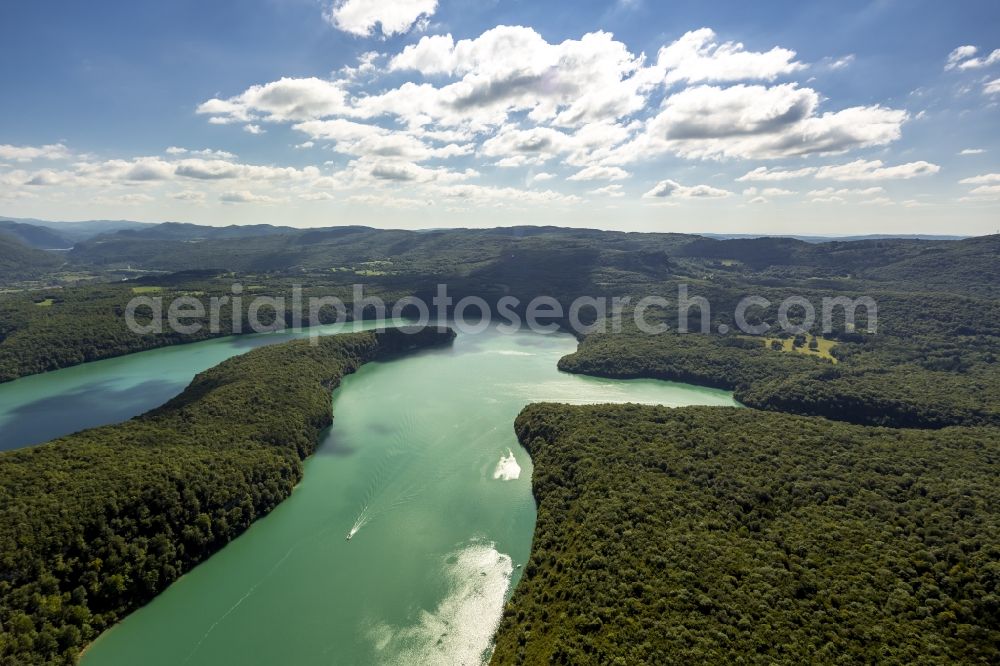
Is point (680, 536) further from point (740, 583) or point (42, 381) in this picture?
point (42, 381)

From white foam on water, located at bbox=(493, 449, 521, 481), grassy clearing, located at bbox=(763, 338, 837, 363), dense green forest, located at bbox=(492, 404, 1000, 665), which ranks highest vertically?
grassy clearing, located at bbox=(763, 338, 837, 363)

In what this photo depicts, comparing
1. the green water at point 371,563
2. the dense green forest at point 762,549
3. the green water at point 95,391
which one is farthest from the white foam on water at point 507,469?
the green water at point 95,391

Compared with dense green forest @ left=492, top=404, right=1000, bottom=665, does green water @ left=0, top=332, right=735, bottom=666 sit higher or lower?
lower

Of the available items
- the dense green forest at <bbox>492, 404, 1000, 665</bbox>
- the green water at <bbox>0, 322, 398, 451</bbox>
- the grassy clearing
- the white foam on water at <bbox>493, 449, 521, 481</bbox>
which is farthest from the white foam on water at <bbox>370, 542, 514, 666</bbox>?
the grassy clearing

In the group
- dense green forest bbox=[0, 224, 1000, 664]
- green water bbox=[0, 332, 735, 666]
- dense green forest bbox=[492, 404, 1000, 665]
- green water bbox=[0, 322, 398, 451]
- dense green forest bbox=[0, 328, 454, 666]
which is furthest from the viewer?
green water bbox=[0, 322, 398, 451]

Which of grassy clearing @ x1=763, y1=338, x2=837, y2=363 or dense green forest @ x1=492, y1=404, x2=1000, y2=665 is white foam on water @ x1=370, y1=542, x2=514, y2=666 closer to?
dense green forest @ x1=492, y1=404, x2=1000, y2=665

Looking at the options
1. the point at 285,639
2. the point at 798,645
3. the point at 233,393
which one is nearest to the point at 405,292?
the point at 233,393

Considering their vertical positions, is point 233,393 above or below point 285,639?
above
